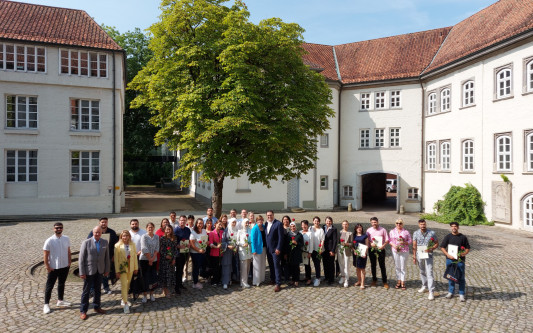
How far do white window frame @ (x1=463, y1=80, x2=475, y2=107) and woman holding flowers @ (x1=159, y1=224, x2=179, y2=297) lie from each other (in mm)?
18931

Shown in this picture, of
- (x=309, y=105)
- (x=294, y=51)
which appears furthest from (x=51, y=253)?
(x=294, y=51)

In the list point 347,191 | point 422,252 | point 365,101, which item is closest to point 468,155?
point 365,101

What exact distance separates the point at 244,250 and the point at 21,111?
59.9ft

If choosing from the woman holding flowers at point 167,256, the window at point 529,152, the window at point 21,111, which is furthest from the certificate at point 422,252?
the window at point 21,111

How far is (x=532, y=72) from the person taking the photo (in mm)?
16656

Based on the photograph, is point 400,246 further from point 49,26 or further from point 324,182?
point 49,26

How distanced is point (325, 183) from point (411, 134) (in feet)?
22.0

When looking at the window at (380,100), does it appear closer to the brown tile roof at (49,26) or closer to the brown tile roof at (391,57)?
the brown tile roof at (391,57)

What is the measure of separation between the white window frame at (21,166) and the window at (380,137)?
70.3 ft

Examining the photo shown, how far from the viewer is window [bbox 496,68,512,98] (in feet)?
58.7

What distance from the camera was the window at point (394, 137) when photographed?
25.0 m

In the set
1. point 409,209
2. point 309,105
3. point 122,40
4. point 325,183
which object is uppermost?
point 122,40

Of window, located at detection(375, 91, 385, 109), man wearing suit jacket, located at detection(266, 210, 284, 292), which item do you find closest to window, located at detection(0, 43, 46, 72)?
man wearing suit jacket, located at detection(266, 210, 284, 292)

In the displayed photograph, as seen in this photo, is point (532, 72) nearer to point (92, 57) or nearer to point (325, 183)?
point (325, 183)
